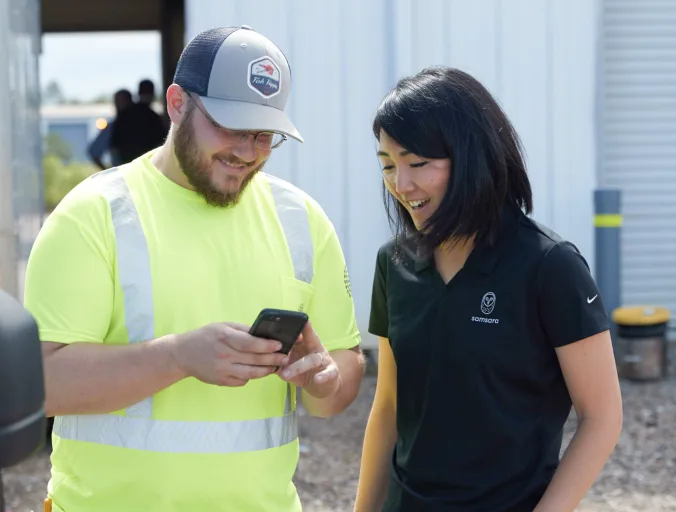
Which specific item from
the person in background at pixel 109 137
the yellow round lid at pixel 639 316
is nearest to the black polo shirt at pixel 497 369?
the yellow round lid at pixel 639 316

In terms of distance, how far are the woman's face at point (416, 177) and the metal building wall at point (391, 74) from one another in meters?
4.69

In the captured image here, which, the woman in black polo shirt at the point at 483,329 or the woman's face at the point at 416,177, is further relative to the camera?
the woman's face at the point at 416,177

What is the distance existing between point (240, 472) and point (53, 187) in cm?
3417

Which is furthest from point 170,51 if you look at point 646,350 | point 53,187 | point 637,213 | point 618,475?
point 53,187

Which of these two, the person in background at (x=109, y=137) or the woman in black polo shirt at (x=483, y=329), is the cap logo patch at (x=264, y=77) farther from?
the person in background at (x=109, y=137)

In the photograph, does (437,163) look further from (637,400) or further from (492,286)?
(637,400)

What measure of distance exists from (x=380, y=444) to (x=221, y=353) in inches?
23.5

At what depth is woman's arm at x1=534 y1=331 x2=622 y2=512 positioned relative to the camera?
85.6 inches

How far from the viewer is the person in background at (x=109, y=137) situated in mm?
10815

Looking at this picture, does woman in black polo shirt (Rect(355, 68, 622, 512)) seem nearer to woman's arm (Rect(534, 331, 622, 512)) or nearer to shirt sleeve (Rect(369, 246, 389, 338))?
woman's arm (Rect(534, 331, 622, 512))

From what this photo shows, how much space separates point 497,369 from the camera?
223 cm

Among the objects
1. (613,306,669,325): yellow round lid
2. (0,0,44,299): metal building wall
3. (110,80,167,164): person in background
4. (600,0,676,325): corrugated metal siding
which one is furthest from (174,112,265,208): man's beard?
(110,80,167,164): person in background

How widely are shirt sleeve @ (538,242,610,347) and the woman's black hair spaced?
0.17 m

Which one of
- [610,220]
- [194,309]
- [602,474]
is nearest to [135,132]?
[610,220]
